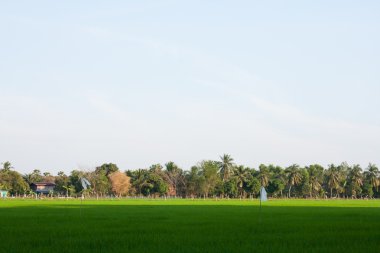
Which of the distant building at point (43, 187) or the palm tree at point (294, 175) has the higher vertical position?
the palm tree at point (294, 175)

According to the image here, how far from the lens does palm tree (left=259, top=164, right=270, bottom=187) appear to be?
491 feet

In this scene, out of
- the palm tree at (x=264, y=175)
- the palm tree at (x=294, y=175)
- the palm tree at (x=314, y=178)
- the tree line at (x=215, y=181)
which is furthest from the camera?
the palm tree at (x=314, y=178)

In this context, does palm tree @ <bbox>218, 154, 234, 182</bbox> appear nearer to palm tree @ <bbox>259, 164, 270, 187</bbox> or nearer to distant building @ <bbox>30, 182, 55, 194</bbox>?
palm tree @ <bbox>259, 164, 270, 187</bbox>

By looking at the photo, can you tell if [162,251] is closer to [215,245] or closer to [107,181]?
[215,245]

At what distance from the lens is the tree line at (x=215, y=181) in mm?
133625

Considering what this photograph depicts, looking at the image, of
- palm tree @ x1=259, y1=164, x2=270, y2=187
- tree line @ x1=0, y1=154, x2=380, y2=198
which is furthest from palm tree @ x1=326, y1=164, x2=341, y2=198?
palm tree @ x1=259, y1=164, x2=270, y2=187

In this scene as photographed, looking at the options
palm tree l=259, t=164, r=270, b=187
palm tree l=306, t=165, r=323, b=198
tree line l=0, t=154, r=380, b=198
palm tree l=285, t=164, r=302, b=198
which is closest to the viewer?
tree line l=0, t=154, r=380, b=198

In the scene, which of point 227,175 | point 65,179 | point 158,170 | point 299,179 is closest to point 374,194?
point 299,179

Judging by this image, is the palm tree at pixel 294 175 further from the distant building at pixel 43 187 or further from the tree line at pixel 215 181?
the distant building at pixel 43 187

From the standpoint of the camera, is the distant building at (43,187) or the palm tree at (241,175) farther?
the distant building at (43,187)

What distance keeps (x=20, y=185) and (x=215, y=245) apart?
124301 mm

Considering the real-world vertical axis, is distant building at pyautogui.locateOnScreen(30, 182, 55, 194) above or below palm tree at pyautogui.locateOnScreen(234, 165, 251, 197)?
below

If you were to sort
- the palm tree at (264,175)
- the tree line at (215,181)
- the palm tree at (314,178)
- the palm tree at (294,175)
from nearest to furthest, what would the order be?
1. the tree line at (215,181)
2. the palm tree at (264,175)
3. the palm tree at (294,175)
4. the palm tree at (314,178)

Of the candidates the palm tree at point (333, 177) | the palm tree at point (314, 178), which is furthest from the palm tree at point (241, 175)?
the palm tree at point (333, 177)
